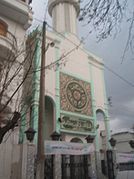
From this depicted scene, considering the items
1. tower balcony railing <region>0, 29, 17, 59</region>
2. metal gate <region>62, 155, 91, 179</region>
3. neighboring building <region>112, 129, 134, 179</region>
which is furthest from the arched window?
neighboring building <region>112, 129, 134, 179</region>

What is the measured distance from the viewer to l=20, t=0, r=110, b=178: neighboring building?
66.6 ft

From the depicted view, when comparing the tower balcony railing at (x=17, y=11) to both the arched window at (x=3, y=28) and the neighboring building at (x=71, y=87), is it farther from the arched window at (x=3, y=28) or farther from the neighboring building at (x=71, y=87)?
the neighboring building at (x=71, y=87)

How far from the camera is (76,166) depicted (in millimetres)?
15766

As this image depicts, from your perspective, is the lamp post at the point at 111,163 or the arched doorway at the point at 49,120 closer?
the lamp post at the point at 111,163

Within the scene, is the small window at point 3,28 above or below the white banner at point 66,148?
above

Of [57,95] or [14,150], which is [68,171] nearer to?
[14,150]

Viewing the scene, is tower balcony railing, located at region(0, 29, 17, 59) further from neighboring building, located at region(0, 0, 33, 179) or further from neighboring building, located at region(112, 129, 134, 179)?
neighboring building, located at region(112, 129, 134, 179)

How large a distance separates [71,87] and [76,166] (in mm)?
7814

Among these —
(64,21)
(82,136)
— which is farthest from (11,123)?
(64,21)

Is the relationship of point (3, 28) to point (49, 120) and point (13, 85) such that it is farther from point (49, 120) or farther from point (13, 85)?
point (49, 120)

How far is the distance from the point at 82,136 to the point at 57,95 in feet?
13.1

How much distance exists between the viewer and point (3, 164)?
13.7 metres

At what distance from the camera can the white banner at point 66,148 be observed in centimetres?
1323

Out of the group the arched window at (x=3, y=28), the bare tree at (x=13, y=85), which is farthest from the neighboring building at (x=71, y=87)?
the bare tree at (x=13, y=85)
